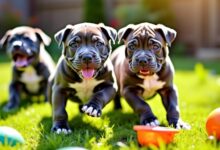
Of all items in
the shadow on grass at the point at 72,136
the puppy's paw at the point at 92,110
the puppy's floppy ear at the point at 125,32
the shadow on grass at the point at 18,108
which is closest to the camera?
the shadow on grass at the point at 72,136

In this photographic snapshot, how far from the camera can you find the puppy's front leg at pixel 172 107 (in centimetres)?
509

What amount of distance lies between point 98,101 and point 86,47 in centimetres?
60

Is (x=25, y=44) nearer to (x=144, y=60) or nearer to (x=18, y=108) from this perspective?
(x=18, y=108)

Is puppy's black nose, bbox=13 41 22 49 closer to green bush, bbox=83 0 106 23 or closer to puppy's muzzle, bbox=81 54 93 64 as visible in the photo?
puppy's muzzle, bbox=81 54 93 64

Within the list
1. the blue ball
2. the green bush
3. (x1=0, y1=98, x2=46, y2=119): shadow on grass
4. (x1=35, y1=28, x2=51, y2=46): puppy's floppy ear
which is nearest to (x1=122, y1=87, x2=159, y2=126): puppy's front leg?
the blue ball

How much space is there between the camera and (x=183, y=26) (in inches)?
748

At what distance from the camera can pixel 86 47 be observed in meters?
4.98

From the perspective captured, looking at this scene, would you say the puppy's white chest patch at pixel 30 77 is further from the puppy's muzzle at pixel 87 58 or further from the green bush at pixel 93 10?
the green bush at pixel 93 10

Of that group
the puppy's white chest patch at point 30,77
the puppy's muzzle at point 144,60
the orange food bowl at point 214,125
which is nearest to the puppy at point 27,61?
the puppy's white chest patch at point 30,77

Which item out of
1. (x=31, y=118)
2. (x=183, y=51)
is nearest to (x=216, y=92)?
(x=31, y=118)

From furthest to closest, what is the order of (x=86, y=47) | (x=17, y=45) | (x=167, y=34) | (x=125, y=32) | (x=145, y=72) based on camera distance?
(x=17, y=45) < (x=125, y=32) < (x=167, y=34) < (x=145, y=72) < (x=86, y=47)

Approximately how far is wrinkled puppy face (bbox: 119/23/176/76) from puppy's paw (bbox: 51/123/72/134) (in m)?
0.97

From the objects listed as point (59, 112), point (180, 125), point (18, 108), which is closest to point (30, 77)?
point (18, 108)

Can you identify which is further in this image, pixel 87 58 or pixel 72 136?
pixel 87 58
